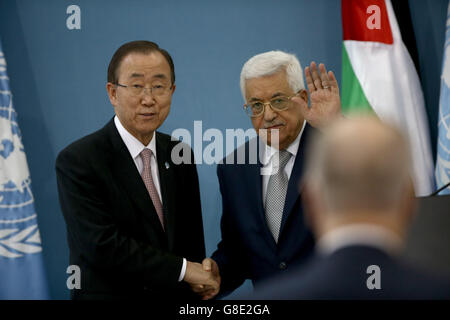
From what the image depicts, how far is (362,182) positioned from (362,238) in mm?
143

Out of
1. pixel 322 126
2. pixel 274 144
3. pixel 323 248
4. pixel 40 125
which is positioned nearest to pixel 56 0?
pixel 40 125

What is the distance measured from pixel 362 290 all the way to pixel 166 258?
1.18 meters

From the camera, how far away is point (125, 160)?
2.19 meters

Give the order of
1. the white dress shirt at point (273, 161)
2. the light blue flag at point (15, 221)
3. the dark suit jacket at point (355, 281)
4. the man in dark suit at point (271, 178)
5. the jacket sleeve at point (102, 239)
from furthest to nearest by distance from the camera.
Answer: the light blue flag at point (15, 221) < the white dress shirt at point (273, 161) < the man in dark suit at point (271, 178) < the jacket sleeve at point (102, 239) < the dark suit jacket at point (355, 281)

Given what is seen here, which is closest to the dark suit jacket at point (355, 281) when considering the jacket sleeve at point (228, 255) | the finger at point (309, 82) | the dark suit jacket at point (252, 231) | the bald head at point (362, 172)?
the bald head at point (362, 172)

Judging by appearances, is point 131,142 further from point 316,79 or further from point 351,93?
point 351,93

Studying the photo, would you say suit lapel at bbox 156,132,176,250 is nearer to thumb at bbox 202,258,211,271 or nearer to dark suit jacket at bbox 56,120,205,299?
dark suit jacket at bbox 56,120,205,299

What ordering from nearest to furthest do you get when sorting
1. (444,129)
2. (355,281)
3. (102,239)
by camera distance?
(355,281)
(102,239)
(444,129)

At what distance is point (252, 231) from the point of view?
223 centimetres

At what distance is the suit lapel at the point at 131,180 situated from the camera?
2148 mm

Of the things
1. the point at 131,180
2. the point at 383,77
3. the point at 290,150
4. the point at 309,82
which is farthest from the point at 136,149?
the point at 383,77

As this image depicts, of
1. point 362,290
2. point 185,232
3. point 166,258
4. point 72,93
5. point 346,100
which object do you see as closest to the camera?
point 362,290

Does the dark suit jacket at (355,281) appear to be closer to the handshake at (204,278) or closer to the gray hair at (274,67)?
the handshake at (204,278)

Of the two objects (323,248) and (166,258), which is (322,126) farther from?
(323,248)
